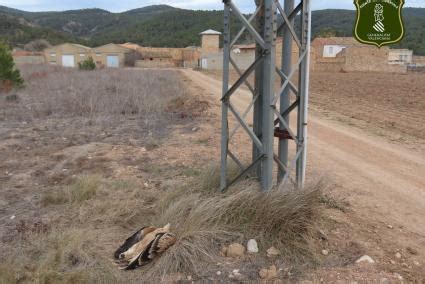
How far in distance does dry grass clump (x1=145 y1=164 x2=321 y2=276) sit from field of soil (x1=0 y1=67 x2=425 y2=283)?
0.01 m

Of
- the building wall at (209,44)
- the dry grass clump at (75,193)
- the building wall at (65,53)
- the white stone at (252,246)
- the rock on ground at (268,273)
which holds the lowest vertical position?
the rock on ground at (268,273)

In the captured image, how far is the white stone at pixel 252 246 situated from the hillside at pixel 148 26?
257ft

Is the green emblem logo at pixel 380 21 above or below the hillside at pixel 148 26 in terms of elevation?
below

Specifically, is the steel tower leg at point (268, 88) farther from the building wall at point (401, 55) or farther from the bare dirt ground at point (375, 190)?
the building wall at point (401, 55)

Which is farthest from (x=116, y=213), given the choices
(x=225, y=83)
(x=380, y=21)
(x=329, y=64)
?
(x=329, y=64)

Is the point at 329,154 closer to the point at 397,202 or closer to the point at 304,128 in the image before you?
the point at 397,202

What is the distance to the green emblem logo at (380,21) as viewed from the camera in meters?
3.64

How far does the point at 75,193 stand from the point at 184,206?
1773 millimetres

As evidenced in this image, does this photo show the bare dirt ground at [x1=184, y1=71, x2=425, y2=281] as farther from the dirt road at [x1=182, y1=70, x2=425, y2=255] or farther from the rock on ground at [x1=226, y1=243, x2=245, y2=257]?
the rock on ground at [x1=226, y1=243, x2=245, y2=257]

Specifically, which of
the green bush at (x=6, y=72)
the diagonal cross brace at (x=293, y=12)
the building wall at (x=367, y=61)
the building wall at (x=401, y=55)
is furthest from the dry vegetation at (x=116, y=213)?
the building wall at (x=401, y=55)

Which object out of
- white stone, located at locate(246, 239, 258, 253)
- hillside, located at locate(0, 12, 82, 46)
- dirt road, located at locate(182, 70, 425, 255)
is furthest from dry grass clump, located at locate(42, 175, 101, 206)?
hillside, located at locate(0, 12, 82, 46)

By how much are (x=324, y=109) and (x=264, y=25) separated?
38.7ft

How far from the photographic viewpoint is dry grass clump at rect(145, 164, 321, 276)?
12.6 feet

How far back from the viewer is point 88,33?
14162 centimetres
